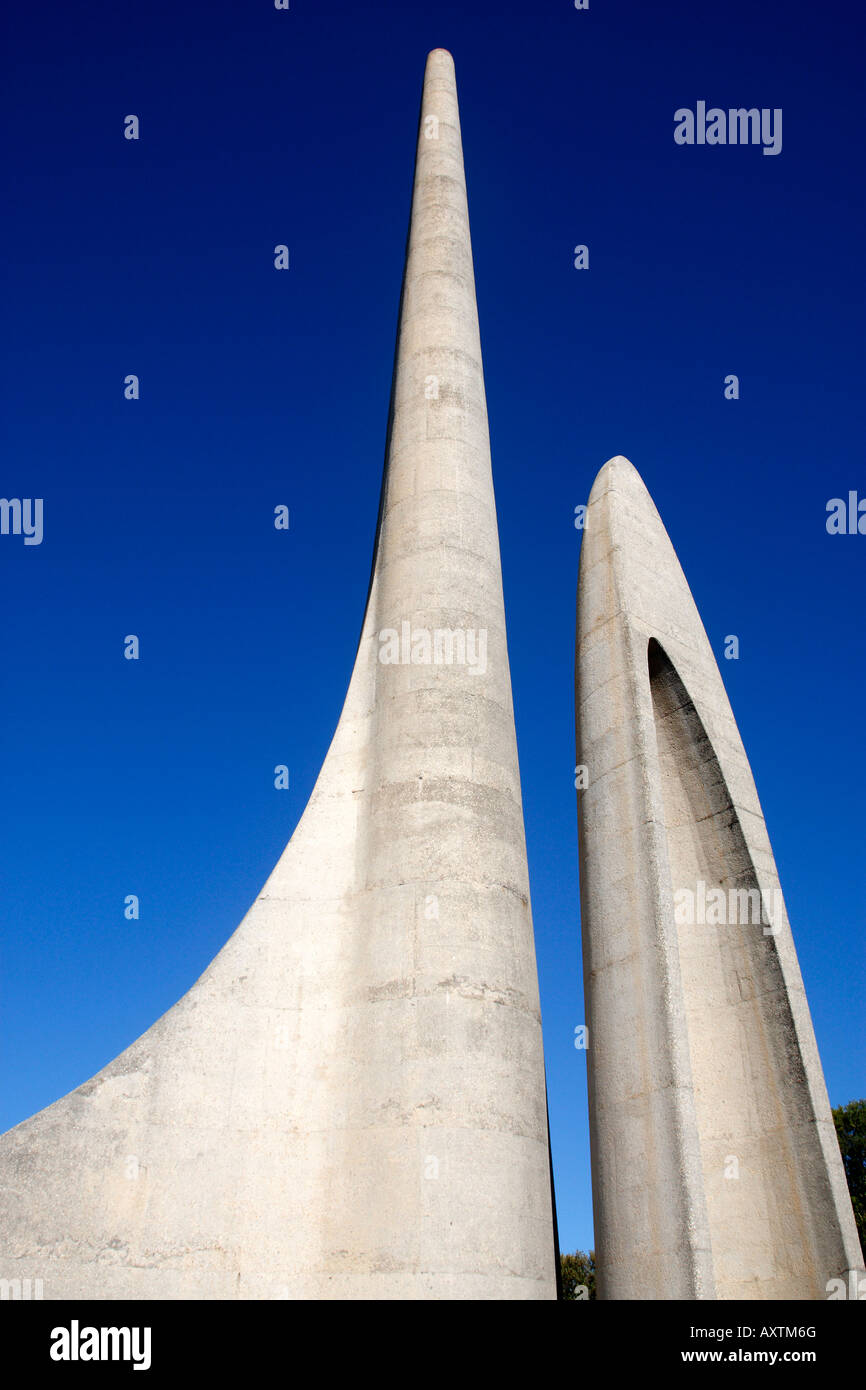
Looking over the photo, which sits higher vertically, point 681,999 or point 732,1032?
point 681,999

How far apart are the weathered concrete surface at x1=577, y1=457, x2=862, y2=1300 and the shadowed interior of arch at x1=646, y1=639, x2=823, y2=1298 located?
0.02 metres

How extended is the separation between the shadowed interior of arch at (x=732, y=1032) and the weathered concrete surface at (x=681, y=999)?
18 mm

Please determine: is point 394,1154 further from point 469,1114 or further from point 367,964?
point 367,964

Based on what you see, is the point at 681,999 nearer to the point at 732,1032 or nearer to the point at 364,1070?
the point at 732,1032

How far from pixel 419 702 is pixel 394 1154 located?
4.63 meters

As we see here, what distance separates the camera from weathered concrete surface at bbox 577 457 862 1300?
1021 centimetres

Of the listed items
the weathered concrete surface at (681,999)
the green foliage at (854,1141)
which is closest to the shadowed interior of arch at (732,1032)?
the weathered concrete surface at (681,999)

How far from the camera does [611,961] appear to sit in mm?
11469

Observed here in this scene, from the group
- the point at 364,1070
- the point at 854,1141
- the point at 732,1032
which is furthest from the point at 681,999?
the point at 854,1141

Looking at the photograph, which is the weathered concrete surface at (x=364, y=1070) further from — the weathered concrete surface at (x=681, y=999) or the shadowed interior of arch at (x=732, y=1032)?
the shadowed interior of arch at (x=732, y=1032)

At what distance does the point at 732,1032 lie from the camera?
1185cm

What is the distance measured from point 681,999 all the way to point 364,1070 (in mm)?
3303
